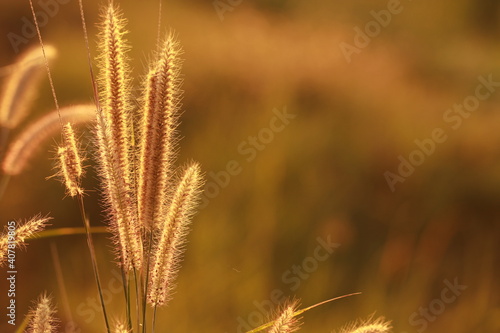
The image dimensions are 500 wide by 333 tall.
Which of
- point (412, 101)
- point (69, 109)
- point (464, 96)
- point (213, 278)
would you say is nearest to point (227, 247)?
point (213, 278)

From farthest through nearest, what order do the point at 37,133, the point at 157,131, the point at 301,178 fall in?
the point at 301,178 < the point at 37,133 < the point at 157,131

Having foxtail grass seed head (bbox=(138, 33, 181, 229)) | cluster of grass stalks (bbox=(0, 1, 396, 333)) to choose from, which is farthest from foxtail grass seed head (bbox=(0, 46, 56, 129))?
foxtail grass seed head (bbox=(138, 33, 181, 229))

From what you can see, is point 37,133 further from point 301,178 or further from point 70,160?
point 301,178

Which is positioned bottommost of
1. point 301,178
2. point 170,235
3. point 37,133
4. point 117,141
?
point 170,235

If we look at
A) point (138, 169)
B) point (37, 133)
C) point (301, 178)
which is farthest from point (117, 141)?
point (301, 178)

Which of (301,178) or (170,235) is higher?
(301,178)

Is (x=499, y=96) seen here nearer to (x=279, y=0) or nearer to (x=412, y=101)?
(x=412, y=101)

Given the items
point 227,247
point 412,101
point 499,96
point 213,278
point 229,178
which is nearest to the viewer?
point 213,278
